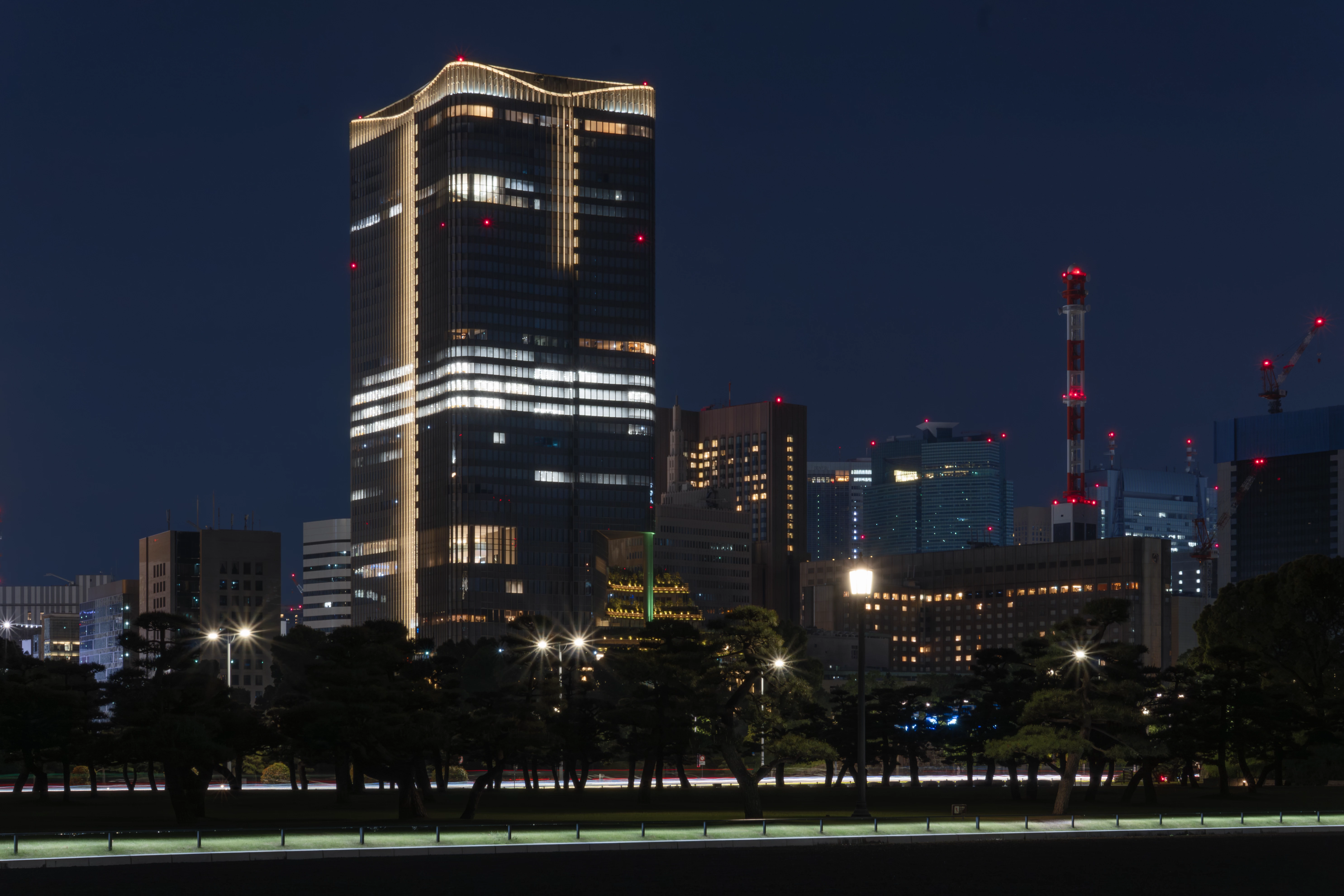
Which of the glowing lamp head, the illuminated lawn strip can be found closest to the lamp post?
the glowing lamp head

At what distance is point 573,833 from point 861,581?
1525 centimetres

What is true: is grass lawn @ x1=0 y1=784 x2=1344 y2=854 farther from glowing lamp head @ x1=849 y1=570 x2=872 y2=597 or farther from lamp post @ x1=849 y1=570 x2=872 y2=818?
glowing lamp head @ x1=849 y1=570 x2=872 y2=597

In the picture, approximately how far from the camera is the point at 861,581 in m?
67.4

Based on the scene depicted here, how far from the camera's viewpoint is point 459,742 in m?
82.2

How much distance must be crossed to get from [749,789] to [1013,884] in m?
26.7

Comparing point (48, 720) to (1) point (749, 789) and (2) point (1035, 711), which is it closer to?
(1) point (749, 789)

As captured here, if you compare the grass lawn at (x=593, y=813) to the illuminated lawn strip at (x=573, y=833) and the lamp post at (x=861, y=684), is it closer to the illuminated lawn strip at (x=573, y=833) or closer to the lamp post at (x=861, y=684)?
the illuminated lawn strip at (x=573, y=833)

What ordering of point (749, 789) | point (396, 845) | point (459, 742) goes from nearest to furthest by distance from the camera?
point (396, 845), point (749, 789), point (459, 742)

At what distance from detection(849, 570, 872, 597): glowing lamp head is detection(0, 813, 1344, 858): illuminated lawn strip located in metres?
9.41

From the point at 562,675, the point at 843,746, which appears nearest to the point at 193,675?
the point at 562,675

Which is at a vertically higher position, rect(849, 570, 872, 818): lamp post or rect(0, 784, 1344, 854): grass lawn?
rect(849, 570, 872, 818): lamp post

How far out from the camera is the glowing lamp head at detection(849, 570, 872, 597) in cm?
6675

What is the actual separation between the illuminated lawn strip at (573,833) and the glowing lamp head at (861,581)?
30.9 ft

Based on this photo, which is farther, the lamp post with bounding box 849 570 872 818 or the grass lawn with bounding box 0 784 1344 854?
the lamp post with bounding box 849 570 872 818
